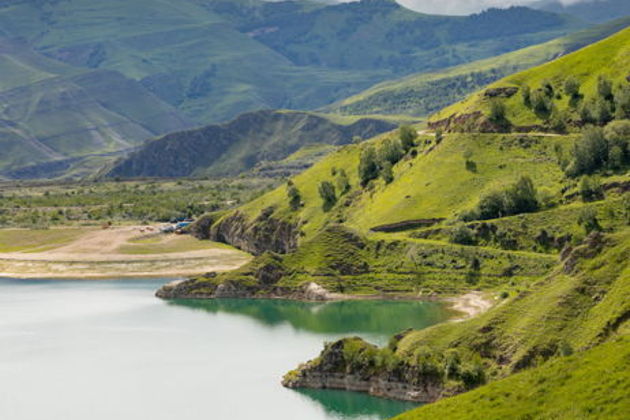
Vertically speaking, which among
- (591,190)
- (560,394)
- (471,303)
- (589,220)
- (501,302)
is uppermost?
(591,190)

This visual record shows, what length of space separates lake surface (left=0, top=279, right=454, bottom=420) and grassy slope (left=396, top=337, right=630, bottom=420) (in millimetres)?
29172

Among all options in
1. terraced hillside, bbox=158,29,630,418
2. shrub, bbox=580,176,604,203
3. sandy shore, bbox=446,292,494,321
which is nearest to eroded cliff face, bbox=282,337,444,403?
terraced hillside, bbox=158,29,630,418

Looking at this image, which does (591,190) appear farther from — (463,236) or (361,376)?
(361,376)

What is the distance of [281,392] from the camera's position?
116 m

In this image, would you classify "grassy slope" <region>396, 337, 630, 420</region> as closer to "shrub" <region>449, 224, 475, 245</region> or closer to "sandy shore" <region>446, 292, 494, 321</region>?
"sandy shore" <region>446, 292, 494, 321</region>

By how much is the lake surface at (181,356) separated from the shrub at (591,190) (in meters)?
45.6

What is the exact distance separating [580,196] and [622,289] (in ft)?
331

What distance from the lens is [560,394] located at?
70.9 m

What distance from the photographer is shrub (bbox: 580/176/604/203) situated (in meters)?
197

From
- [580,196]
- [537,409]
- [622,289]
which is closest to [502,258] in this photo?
[580,196]

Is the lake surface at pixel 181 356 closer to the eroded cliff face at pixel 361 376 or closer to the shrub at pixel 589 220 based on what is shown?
the eroded cliff face at pixel 361 376

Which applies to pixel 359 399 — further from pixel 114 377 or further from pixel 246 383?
pixel 114 377

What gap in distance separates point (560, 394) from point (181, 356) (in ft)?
261

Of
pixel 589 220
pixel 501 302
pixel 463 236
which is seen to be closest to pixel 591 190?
pixel 589 220
